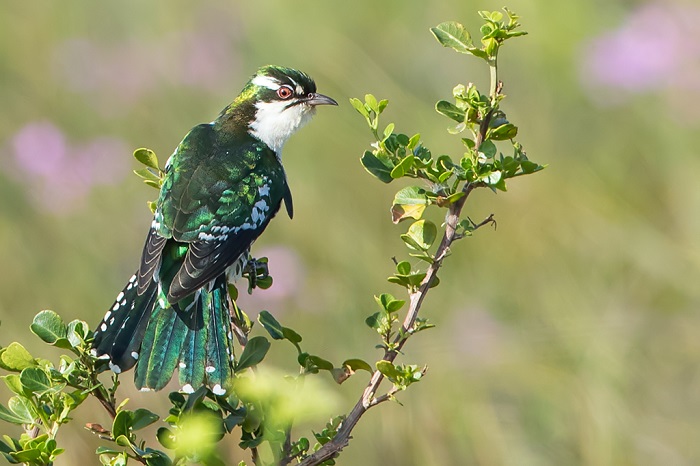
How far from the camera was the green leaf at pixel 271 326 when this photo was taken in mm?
2021

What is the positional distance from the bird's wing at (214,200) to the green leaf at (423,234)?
0.84m

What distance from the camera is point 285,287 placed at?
4.88 metres

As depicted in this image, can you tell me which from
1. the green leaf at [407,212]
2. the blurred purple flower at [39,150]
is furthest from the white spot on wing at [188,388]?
the blurred purple flower at [39,150]

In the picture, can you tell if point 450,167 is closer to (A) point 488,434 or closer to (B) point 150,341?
(B) point 150,341

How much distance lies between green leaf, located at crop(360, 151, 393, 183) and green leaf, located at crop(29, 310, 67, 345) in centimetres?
62

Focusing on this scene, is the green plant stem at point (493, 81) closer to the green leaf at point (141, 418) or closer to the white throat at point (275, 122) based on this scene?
the green leaf at point (141, 418)

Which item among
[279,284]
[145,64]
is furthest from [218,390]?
[145,64]

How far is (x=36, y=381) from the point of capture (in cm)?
172

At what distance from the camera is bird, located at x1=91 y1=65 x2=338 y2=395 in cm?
246

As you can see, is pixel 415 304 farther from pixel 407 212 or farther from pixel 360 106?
pixel 360 106

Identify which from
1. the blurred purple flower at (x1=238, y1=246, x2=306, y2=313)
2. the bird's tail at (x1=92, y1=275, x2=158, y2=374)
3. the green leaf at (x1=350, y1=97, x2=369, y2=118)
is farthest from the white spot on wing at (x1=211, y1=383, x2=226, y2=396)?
the blurred purple flower at (x1=238, y1=246, x2=306, y2=313)

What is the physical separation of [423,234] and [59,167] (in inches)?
148

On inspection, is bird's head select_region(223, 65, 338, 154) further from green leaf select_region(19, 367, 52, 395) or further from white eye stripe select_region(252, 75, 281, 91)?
green leaf select_region(19, 367, 52, 395)

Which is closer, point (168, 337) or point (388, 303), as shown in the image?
point (388, 303)
